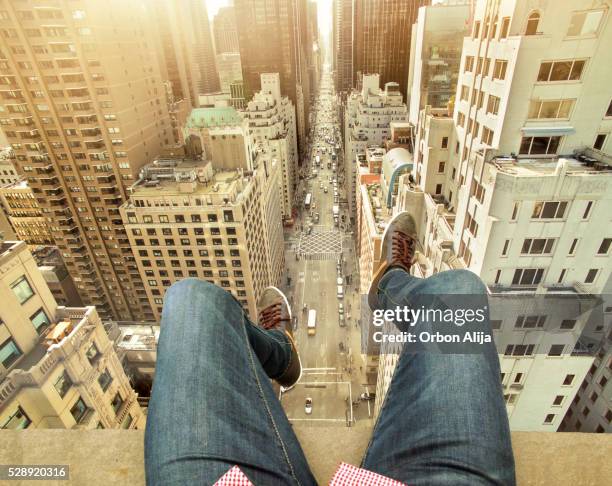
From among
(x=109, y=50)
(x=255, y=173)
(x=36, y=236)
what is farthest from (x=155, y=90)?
(x=36, y=236)

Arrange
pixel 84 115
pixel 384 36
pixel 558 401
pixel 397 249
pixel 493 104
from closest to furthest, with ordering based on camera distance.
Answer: pixel 493 104
pixel 397 249
pixel 558 401
pixel 84 115
pixel 384 36

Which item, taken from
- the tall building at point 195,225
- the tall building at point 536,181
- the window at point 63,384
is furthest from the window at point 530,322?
the tall building at point 195,225

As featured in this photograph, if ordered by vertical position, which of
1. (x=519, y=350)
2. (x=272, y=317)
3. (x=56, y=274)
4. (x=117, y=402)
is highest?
(x=272, y=317)

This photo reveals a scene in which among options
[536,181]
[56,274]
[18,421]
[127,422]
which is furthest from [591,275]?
[56,274]

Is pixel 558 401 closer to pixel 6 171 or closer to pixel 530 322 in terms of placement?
pixel 530 322

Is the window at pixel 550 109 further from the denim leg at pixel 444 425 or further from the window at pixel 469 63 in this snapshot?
the denim leg at pixel 444 425

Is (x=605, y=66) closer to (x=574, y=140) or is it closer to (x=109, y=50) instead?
(x=574, y=140)

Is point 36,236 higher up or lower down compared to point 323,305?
higher up
